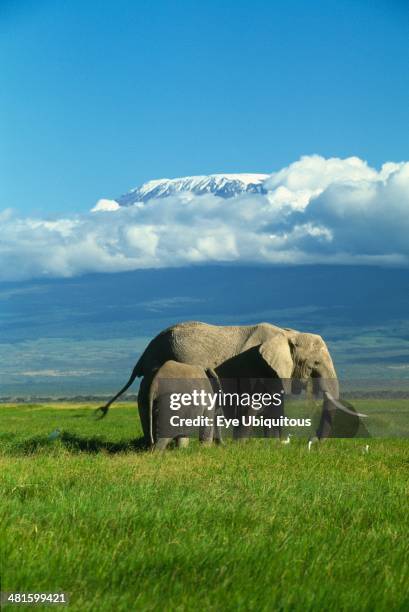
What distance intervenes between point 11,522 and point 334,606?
9.27 feet

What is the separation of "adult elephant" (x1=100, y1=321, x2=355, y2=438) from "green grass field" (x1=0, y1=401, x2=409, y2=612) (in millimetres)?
6621

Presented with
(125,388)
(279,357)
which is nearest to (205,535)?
(125,388)

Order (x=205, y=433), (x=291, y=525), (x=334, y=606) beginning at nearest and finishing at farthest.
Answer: (x=334, y=606) < (x=291, y=525) < (x=205, y=433)

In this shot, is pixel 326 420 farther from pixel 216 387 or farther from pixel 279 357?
pixel 216 387

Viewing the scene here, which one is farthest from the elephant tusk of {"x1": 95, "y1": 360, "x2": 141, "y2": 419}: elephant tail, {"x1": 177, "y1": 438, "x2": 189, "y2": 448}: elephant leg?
{"x1": 95, "y1": 360, "x2": 141, "y2": 419}: elephant tail

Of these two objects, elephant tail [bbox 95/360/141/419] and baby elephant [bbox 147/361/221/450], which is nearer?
baby elephant [bbox 147/361/221/450]

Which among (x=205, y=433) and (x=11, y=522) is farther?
(x=205, y=433)

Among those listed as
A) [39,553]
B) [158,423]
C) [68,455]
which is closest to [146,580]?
[39,553]

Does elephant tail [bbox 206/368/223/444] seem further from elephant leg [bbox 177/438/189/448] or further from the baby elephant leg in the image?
elephant leg [bbox 177/438/189/448]

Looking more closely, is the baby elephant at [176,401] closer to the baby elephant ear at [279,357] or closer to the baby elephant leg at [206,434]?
the baby elephant leg at [206,434]

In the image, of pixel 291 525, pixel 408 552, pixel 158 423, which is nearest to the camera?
pixel 408 552

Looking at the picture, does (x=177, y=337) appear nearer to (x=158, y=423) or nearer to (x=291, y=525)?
(x=158, y=423)

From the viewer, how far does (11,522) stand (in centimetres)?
677

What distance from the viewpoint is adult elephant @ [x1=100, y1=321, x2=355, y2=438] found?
18963 millimetres
